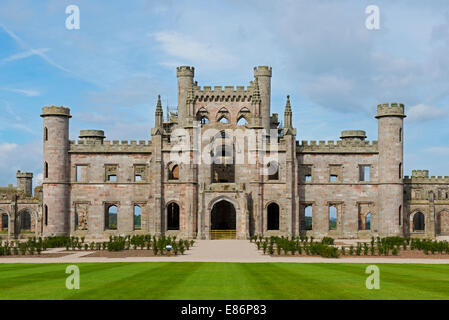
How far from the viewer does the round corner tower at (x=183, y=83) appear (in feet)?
181

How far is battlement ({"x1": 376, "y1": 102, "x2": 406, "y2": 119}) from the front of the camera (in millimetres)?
50531

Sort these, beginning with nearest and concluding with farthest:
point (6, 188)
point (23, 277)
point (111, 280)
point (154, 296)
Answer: point (154, 296), point (111, 280), point (23, 277), point (6, 188)

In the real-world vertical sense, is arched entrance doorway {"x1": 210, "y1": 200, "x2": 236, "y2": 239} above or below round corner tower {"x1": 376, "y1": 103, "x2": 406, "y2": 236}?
below

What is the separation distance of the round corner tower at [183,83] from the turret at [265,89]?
22.8 feet

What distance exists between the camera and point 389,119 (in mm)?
50625

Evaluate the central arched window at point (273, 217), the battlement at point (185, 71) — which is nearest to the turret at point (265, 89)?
the battlement at point (185, 71)

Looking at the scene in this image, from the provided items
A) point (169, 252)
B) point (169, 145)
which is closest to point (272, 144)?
point (169, 145)

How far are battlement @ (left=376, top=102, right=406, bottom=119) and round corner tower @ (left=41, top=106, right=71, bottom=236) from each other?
30.5 meters

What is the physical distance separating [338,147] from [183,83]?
56.9ft

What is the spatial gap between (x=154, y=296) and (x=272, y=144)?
3731 centimetres

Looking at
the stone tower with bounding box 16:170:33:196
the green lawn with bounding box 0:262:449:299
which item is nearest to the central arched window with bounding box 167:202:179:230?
the stone tower with bounding box 16:170:33:196

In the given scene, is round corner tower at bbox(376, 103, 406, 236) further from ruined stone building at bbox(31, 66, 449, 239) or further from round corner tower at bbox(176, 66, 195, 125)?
round corner tower at bbox(176, 66, 195, 125)
